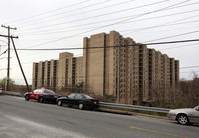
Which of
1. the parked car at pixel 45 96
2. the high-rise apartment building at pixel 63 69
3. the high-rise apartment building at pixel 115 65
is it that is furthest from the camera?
the high-rise apartment building at pixel 63 69

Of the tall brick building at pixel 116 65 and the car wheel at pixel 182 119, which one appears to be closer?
the car wheel at pixel 182 119

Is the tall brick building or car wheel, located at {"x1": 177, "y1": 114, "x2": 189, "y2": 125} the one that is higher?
the tall brick building

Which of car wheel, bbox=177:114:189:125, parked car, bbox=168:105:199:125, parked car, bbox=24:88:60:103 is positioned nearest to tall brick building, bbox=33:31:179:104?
parked car, bbox=24:88:60:103

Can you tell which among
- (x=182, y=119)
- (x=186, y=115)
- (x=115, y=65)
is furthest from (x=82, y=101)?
(x=115, y=65)

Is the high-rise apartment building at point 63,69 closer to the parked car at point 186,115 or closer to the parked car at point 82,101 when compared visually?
the parked car at point 82,101

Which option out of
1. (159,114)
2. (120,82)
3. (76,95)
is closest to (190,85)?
(159,114)

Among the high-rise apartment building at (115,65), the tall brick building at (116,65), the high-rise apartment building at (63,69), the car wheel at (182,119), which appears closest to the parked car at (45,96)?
the car wheel at (182,119)

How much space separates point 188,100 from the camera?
13422 millimetres

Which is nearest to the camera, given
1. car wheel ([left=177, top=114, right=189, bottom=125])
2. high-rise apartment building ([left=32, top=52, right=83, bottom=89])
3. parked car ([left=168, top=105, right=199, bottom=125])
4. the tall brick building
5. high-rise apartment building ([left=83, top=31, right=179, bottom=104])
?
parked car ([left=168, top=105, right=199, bottom=125])

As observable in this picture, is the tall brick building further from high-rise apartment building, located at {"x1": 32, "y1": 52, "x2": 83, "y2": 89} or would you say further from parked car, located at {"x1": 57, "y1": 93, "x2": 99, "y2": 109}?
parked car, located at {"x1": 57, "y1": 93, "x2": 99, "y2": 109}

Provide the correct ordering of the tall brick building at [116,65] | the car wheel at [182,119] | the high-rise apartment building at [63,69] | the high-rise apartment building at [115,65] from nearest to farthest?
the car wheel at [182,119] → the high-rise apartment building at [115,65] → the tall brick building at [116,65] → the high-rise apartment building at [63,69]

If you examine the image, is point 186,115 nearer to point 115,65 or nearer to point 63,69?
point 115,65

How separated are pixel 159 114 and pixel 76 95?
6852 mm

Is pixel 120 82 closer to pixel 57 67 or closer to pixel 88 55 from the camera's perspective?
pixel 88 55
